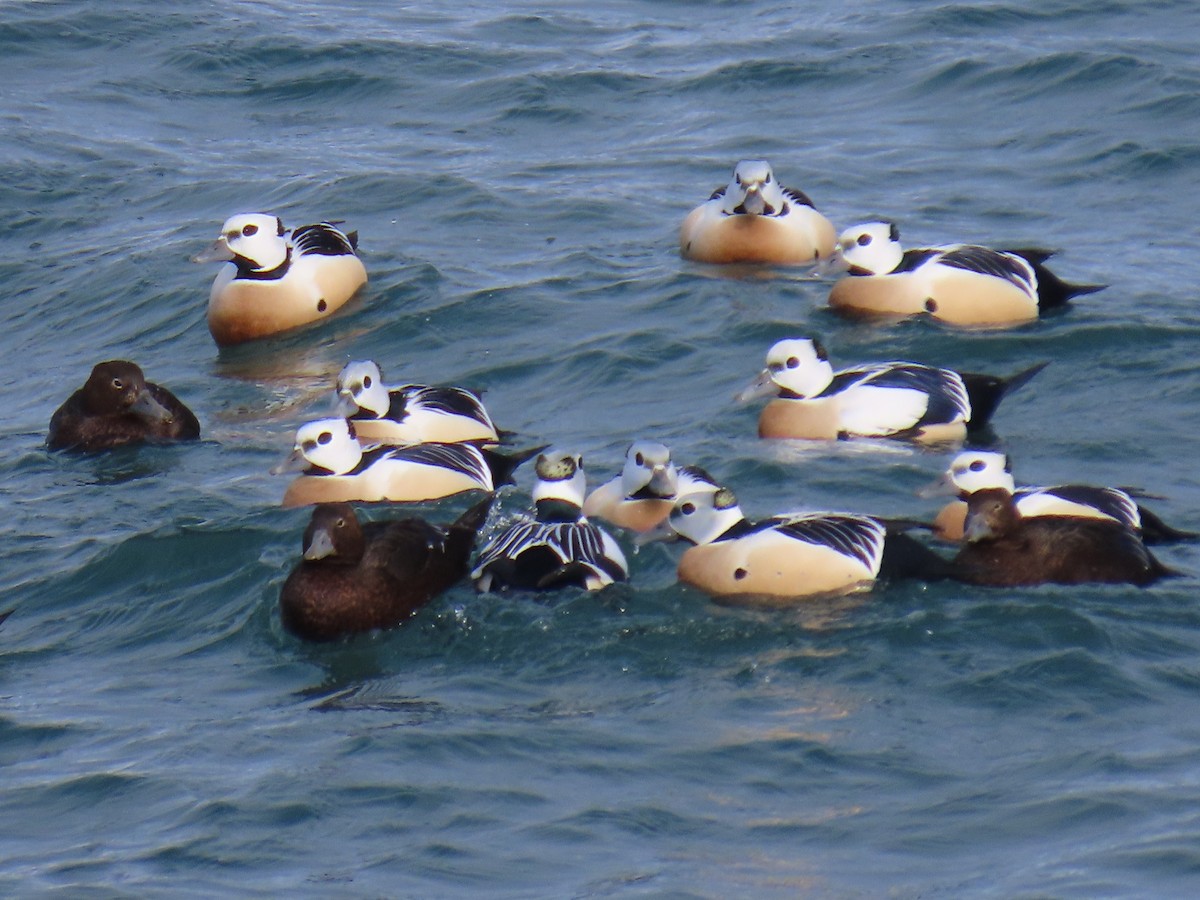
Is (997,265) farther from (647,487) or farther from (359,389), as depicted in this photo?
(359,389)

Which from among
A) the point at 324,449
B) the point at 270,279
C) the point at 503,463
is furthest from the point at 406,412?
the point at 270,279

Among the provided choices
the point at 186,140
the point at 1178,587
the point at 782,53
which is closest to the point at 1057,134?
the point at 782,53

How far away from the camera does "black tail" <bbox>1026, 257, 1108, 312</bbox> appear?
1373 cm

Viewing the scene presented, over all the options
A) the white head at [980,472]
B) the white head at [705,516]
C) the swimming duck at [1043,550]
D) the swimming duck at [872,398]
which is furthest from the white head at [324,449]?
the swimming duck at [1043,550]

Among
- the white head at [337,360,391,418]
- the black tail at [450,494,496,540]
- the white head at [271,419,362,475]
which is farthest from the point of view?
the white head at [337,360,391,418]

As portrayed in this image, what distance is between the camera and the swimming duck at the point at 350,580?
947cm

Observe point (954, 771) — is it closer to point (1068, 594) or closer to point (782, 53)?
point (1068, 594)

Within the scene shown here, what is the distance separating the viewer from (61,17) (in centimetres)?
2280

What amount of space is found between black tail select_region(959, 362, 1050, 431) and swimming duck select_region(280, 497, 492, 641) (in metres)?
3.62

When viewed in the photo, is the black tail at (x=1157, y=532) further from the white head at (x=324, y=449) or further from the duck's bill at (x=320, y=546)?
the white head at (x=324, y=449)

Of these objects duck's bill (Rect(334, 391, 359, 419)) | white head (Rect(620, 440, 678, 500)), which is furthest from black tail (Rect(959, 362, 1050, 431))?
duck's bill (Rect(334, 391, 359, 419))

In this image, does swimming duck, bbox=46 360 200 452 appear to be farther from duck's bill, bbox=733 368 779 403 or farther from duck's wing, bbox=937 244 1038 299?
duck's wing, bbox=937 244 1038 299

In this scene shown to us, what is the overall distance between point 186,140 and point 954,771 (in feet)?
44.3

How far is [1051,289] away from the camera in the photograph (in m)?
13.8
